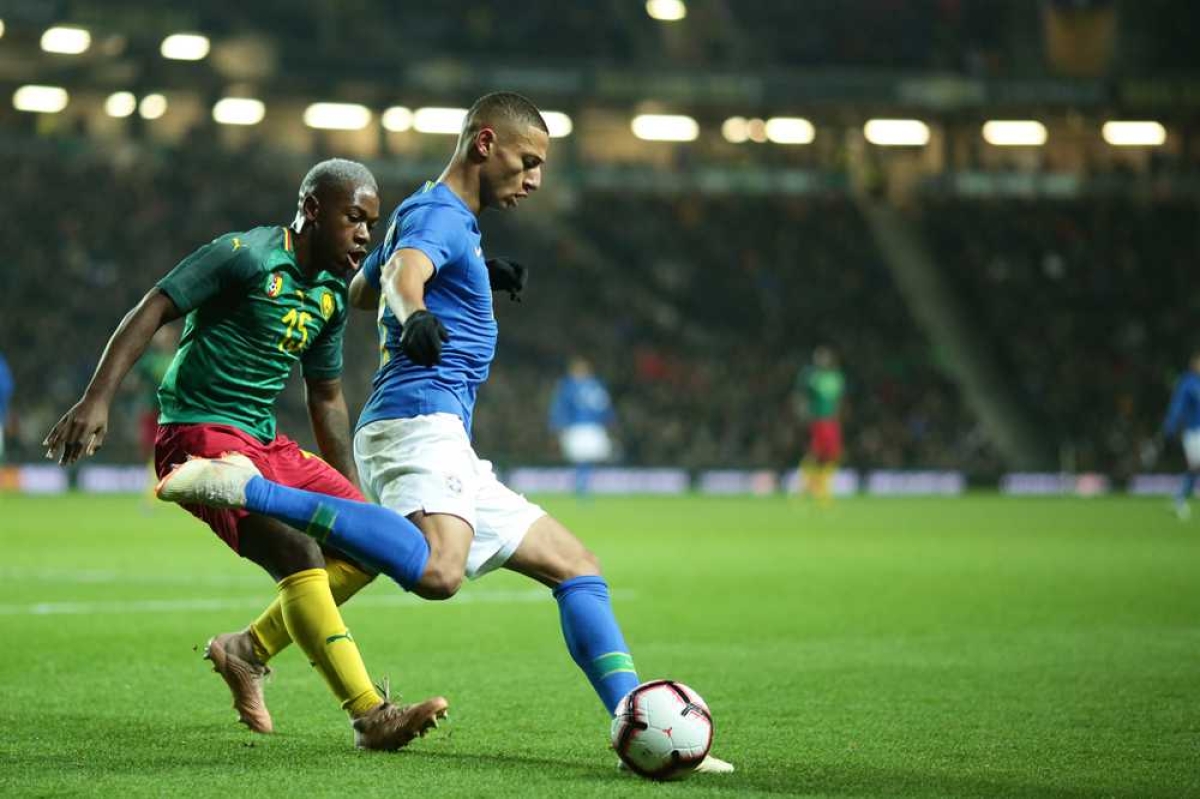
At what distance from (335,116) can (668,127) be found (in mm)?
9464

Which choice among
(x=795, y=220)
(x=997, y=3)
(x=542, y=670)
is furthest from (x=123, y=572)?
(x=997, y=3)

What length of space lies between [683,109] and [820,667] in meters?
42.0

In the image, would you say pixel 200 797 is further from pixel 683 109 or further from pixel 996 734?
pixel 683 109

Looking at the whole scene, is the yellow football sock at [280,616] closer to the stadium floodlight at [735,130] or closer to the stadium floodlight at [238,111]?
the stadium floodlight at [238,111]

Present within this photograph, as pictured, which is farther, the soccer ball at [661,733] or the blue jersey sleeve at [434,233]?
the blue jersey sleeve at [434,233]

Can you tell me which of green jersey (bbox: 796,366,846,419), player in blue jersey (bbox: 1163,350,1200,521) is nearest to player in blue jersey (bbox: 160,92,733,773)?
player in blue jersey (bbox: 1163,350,1200,521)

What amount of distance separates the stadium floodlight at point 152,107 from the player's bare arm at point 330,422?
38898 millimetres

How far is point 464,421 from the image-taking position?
237 inches

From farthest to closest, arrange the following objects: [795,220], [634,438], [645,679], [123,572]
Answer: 1. [795,220]
2. [634,438]
3. [123,572]
4. [645,679]

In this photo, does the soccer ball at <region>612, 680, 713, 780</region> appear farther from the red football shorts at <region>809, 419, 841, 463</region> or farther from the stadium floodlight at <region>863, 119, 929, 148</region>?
the stadium floodlight at <region>863, 119, 929, 148</region>

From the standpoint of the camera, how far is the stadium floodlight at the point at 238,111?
45.3 m

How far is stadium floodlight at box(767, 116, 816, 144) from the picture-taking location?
1983 inches

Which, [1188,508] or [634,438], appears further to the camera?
[634,438]

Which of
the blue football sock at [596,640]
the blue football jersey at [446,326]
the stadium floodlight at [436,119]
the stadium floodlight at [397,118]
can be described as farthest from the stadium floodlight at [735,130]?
the blue football sock at [596,640]
